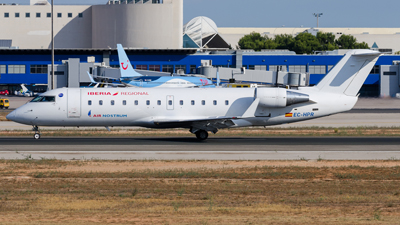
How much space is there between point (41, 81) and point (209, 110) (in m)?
85.6

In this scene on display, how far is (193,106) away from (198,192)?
635 inches

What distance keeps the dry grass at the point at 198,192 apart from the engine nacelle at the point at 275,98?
9.25 metres

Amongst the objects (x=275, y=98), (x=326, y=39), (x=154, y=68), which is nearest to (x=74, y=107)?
(x=275, y=98)

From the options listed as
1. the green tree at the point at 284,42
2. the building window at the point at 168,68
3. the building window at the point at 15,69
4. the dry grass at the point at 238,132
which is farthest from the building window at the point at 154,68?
the green tree at the point at 284,42

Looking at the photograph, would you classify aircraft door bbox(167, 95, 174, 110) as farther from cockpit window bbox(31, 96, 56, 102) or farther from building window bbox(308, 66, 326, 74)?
building window bbox(308, 66, 326, 74)

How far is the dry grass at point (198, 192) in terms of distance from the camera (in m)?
14.3

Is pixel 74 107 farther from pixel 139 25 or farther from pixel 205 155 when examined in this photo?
pixel 139 25

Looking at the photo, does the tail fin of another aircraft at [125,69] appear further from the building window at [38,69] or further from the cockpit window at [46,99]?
the cockpit window at [46,99]

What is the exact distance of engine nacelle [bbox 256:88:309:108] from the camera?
1309 inches

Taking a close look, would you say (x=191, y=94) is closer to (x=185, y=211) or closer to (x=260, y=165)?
(x=260, y=165)

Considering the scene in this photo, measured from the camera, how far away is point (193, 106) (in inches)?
1320

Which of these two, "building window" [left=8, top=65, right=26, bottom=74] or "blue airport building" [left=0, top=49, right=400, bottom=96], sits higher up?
"blue airport building" [left=0, top=49, right=400, bottom=96]

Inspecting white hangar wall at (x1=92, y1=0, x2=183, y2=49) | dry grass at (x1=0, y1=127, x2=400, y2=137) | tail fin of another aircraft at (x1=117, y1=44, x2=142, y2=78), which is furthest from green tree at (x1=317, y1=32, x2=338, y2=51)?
dry grass at (x1=0, y1=127, x2=400, y2=137)

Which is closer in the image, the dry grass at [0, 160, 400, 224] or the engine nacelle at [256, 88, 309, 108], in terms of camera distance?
the dry grass at [0, 160, 400, 224]
